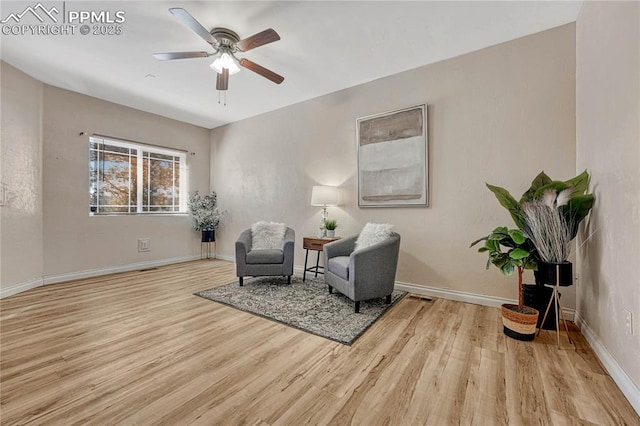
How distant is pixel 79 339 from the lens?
2078mm

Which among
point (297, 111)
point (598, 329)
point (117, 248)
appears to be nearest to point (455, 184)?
point (598, 329)

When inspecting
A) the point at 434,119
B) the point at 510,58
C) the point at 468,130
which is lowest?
the point at 468,130

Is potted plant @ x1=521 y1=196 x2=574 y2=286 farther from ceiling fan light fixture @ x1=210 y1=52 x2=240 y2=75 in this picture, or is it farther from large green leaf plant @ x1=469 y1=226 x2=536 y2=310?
ceiling fan light fixture @ x1=210 y1=52 x2=240 y2=75

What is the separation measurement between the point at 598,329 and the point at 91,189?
19.9 ft

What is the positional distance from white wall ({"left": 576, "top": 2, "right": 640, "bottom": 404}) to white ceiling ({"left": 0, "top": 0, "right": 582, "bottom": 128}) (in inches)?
30.6

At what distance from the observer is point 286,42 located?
2.76m

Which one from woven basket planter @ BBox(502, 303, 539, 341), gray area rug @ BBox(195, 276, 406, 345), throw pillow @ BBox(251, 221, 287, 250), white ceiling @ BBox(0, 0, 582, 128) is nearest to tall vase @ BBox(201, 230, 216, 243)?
throw pillow @ BBox(251, 221, 287, 250)

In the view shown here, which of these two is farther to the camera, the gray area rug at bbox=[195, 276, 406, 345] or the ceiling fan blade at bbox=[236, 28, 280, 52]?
the gray area rug at bbox=[195, 276, 406, 345]

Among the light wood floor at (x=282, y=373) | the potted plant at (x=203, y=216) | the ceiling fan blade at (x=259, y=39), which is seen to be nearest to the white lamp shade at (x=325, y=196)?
the light wood floor at (x=282, y=373)

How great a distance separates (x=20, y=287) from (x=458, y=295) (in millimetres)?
5255

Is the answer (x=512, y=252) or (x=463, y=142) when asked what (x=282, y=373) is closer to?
(x=512, y=252)

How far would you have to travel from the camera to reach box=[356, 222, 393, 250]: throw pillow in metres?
2.89

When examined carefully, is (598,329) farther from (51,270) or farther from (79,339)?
(51,270)

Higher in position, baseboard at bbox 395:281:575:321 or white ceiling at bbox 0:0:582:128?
white ceiling at bbox 0:0:582:128
